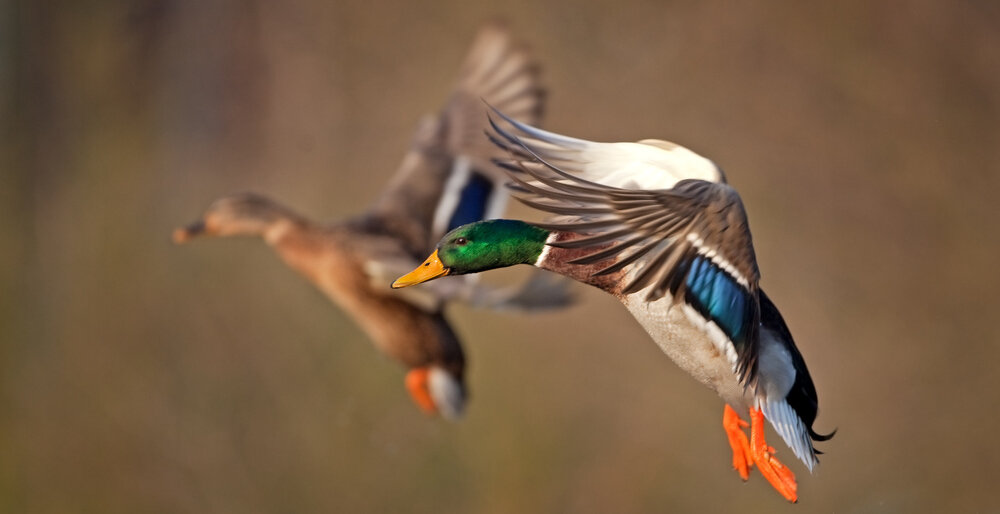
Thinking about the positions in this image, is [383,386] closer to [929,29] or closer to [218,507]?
[218,507]

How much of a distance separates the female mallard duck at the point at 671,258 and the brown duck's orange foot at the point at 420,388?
1.06 m

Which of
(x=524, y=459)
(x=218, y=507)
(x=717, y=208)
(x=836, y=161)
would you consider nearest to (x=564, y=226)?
(x=717, y=208)

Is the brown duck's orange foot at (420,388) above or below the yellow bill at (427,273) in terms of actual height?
below

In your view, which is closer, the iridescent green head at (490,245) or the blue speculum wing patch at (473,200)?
the iridescent green head at (490,245)

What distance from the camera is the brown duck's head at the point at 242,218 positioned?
2.12m

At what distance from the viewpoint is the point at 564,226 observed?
0.87 metres

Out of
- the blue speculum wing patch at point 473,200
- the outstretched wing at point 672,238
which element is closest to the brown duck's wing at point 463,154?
the blue speculum wing patch at point 473,200

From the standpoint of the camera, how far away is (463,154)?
208 centimetres

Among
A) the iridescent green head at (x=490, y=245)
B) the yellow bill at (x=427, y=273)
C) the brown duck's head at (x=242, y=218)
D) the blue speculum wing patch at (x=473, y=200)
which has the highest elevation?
the iridescent green head at (x=490, y=245)

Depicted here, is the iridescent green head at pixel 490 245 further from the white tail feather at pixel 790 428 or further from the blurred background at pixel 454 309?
the blurred background at pixel 454 309

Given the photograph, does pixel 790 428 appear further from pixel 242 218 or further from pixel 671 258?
pixel 242 218

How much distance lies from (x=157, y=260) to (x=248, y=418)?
462 millimetres

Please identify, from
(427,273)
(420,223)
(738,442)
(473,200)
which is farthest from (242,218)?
(738,442)

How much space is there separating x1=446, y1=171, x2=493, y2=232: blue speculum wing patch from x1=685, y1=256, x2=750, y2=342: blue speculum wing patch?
1050 mm
